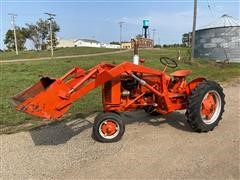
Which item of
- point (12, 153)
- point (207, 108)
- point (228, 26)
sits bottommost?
point (12, 153)

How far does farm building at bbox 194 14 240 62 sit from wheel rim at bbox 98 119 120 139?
1056 inches

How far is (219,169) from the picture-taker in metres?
4.58

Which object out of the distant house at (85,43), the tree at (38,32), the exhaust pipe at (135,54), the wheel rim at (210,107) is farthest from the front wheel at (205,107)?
the distant house at (85,43)

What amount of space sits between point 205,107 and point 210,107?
0.14 metres

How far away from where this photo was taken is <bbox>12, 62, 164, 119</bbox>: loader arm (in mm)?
5152

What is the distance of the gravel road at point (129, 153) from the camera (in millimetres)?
4562

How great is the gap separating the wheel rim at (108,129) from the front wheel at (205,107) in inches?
54.7

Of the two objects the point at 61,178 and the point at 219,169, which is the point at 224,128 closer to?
the point at 219,169

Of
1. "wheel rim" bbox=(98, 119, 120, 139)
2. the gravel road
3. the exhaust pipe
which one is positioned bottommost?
the gravel road

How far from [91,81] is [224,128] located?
2.81 m

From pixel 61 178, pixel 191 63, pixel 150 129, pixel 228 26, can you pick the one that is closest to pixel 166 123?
pixel 150 129

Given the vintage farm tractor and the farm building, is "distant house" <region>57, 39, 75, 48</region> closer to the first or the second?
the farm building

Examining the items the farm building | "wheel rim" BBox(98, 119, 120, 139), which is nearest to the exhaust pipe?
"wheel rim" BBox(98, 119, 120, 139)

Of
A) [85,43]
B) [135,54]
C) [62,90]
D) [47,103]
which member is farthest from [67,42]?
[47,103]
